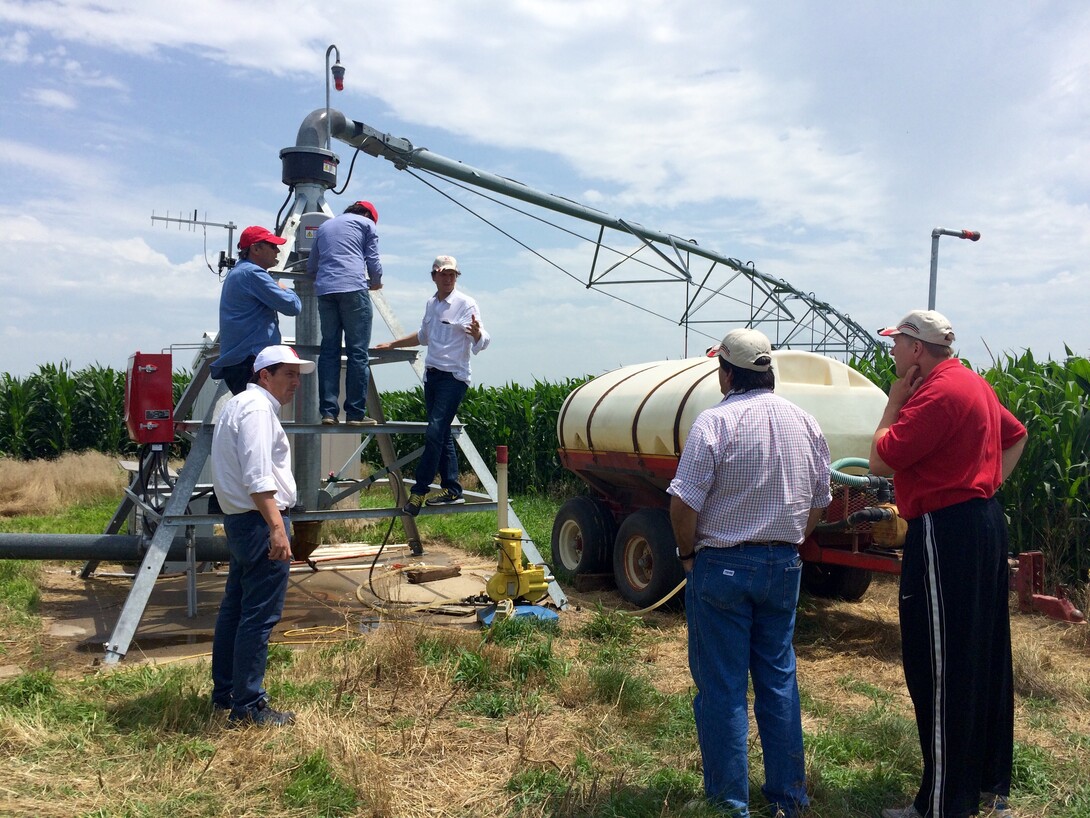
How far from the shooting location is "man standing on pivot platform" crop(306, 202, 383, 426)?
7.40 metres

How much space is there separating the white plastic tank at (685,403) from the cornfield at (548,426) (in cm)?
242

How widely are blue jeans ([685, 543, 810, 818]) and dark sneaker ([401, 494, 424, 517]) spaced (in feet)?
13.5

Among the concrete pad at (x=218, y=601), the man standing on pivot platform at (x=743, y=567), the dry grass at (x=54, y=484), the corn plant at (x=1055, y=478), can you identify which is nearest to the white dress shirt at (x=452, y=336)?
the concrete pad at (x=218, y=601)

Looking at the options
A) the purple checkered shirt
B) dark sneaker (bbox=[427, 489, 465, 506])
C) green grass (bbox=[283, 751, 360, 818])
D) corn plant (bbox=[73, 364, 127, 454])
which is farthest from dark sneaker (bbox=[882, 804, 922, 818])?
corn plant (bbox=[73, 364, 127, 454])

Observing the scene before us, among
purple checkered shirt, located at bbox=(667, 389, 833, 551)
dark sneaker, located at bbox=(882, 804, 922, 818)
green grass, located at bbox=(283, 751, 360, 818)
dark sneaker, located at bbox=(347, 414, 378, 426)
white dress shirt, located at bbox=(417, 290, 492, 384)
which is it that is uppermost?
white dress shirt, located at bbox=(417, 290, 492, 384)

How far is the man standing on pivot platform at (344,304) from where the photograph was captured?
740 cm

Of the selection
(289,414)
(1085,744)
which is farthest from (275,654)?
(289,414)

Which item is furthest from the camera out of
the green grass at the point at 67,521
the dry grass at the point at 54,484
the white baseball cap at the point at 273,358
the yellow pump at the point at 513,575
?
the dry grass at the point at 54,484

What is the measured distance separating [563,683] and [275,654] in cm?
196

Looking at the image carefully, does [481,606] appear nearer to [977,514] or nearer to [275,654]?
[275,654]

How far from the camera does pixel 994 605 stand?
382cm

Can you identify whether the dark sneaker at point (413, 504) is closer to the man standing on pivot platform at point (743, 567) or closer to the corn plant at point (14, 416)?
the man standing on pivot platform at point (743, 567)

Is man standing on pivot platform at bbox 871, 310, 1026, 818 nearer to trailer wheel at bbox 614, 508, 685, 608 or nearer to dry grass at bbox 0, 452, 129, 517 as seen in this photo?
trailer wheel at bbox 614, 508, 685, 608

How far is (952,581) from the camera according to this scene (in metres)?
3.76
